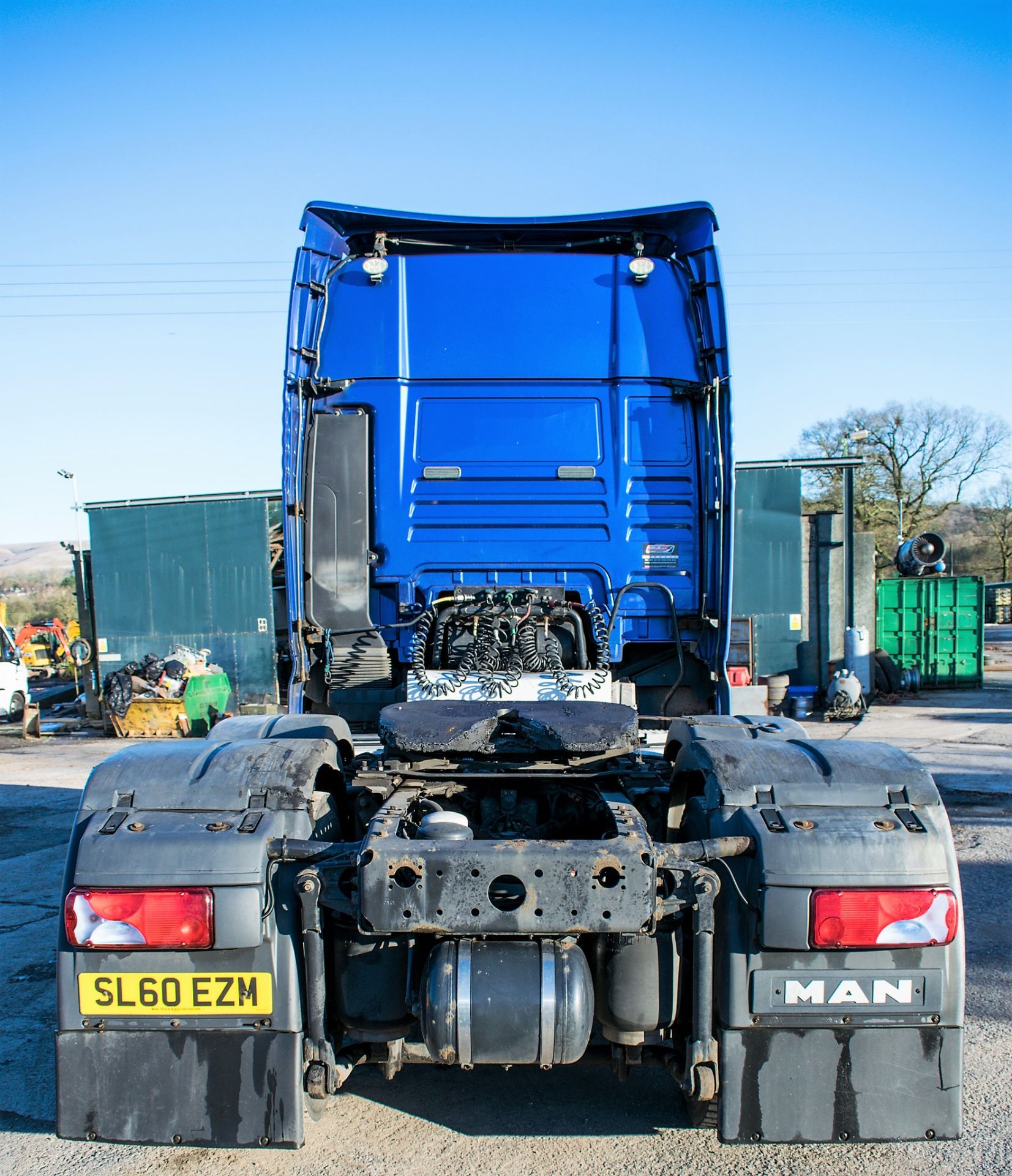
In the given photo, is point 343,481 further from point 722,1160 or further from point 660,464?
point 722,1160

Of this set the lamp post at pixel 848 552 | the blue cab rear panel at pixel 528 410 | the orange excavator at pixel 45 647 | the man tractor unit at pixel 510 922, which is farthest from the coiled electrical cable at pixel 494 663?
the orange excavator at pixel 45 647

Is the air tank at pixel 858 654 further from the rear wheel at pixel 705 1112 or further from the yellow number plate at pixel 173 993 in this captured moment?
the yellow number plate at pixel 173 993

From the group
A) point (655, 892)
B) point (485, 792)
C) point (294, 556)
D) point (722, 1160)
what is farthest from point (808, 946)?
point (294, 556)

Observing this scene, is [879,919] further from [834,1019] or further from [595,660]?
[595,660]

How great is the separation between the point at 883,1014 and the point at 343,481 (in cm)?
356

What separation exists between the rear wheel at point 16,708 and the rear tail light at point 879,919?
56.9 ft

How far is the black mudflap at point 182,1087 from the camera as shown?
8.22 feet

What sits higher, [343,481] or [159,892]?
[343,481]

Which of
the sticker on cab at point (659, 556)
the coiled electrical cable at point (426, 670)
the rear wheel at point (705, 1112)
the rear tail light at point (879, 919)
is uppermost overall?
the sticker on cab at point (659, 556)

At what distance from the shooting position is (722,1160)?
283cm

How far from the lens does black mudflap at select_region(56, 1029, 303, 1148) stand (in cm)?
251

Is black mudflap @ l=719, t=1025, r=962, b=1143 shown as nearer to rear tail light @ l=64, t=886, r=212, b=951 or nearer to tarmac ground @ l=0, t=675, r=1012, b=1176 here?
tarmac ground @ l=0, t=675, r=1012, b=1176

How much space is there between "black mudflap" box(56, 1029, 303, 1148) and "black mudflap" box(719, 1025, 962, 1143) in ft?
3.83

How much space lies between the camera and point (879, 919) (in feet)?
8.07
